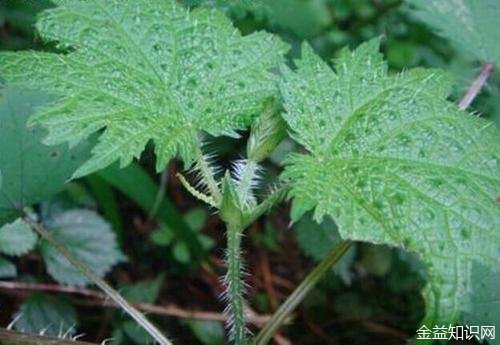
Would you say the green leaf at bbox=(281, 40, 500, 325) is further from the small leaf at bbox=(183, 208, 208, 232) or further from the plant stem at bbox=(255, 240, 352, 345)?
the small leaf at bbox=(183, 208, 208, 232)

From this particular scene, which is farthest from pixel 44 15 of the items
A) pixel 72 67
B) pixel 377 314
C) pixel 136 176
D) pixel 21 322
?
pixel 377 314

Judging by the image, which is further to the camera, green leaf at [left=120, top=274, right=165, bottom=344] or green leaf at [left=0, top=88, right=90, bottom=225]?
green leaf at [left=120, top=274, right=165, bottom=344]

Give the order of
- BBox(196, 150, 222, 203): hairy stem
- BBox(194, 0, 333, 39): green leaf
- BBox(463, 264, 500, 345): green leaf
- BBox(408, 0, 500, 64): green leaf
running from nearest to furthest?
BBox(196, 150, 222, 203): hairy stem
BBox(463, 264, 500, 345): green leaf
BBox(408, 0, 500, 64): green leaf
BBox(194, 0, 333, 39): green leaf

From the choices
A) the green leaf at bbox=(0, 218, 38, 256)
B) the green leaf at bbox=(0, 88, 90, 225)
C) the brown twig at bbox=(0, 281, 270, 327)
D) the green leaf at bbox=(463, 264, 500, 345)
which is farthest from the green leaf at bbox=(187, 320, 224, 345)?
the green leaf at bbox=(463, 264, 500, 345)

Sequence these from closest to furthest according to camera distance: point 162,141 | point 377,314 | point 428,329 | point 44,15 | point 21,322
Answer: point 428,329 → point 162,141 → point 44,15 → point 21,322 → point 377,314

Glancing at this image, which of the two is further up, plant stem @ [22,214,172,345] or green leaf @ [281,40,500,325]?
green leaf @ [281,40,500,325]

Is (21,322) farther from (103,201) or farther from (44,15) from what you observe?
(44,15)

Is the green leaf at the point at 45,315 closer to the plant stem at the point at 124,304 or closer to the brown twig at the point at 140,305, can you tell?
the brown twig at the point at 140,305

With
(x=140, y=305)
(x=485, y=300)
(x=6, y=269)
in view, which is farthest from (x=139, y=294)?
(x=485, y=300)
